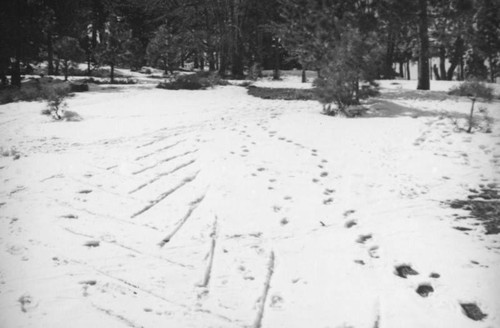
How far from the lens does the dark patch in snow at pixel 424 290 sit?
9.40ft

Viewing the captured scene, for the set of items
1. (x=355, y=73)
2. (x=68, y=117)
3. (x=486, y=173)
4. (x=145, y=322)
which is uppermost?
(x=355, y=73)

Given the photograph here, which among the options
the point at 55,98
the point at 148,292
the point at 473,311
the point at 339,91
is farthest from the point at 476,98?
the point at 55,98

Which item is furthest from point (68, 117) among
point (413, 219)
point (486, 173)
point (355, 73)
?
point (486, 173)

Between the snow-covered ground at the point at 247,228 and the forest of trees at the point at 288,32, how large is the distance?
4.68 m

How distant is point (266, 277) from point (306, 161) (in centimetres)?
345

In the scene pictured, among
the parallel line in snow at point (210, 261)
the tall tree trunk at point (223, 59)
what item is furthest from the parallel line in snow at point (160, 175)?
the tall tree trunk at point (223, 59)

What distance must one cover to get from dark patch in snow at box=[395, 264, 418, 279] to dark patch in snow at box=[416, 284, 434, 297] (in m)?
0.17

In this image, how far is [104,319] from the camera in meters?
2.73

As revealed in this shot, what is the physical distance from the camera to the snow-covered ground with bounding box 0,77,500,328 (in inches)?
112

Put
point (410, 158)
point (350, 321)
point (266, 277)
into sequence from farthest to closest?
point (410, 158) < point (266, 277) < point (350, 321)

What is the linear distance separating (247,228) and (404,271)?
1.90 metres

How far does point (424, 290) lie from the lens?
114 inches

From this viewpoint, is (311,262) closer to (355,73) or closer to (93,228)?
(93,228)

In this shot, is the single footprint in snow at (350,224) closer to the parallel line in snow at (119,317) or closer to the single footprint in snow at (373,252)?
the single footprint in snow at (373,252)
